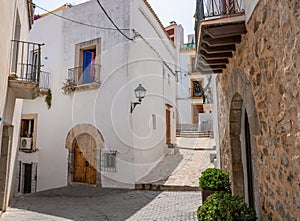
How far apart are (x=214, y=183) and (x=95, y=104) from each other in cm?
608

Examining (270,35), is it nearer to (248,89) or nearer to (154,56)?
(248,89)

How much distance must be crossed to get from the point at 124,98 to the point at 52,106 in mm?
3687

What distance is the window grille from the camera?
9031mm

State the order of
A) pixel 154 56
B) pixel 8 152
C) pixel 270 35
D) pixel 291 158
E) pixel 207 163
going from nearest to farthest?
pixel 291 158, pixel 270 35, pixel 8 152, pixel 207 163, pixel 154 56

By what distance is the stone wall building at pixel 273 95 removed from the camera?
211 centimetres

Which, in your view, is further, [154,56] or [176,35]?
[176,35]

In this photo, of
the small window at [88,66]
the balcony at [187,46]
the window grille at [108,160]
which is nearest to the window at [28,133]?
the small window at [88,66]

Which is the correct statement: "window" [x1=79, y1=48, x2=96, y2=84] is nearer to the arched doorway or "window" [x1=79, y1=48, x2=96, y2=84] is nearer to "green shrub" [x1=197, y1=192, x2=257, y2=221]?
the arched doorway

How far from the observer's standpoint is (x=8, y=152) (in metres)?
5.97

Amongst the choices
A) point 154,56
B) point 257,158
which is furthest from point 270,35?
point 154,56

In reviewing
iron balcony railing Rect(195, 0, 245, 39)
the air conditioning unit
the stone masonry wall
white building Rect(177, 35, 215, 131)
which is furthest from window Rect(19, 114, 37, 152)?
white building Rect(177, 35, 215, 131)

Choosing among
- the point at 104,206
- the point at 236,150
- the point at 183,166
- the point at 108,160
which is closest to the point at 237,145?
the point at 236,150

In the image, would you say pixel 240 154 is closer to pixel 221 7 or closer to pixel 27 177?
pixel 221 7

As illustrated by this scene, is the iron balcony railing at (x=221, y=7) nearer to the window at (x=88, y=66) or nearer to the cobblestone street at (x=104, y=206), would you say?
the cobblestone street at (x=104, y=206)
